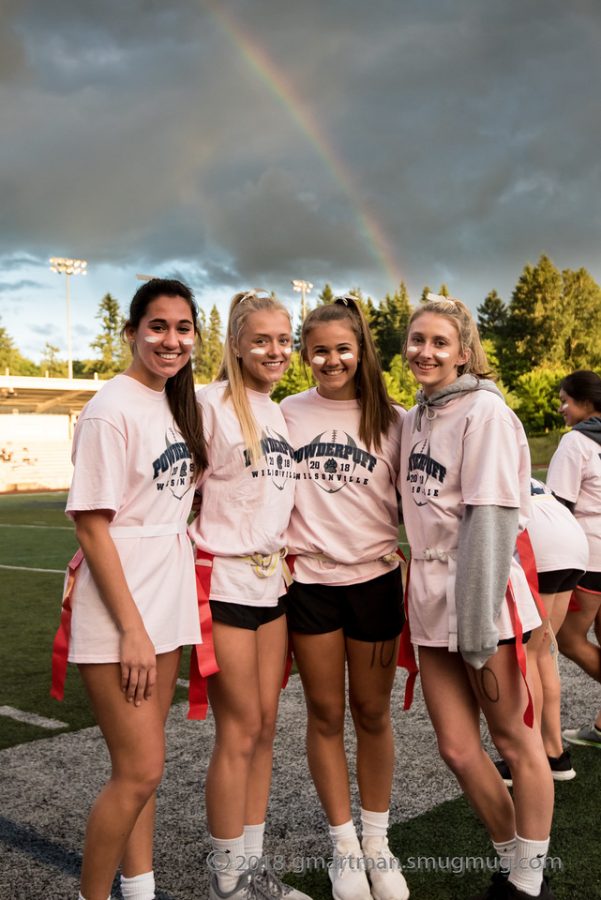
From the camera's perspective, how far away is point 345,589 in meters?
3.09

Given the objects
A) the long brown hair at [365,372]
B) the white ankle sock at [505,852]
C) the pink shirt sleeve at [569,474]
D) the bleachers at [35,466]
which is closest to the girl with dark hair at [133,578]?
the long brown hair at [365,372]

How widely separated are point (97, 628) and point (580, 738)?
2943 mm

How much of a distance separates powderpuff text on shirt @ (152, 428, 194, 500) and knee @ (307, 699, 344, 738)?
959 millimetres

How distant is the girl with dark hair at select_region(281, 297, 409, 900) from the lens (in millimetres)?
3078

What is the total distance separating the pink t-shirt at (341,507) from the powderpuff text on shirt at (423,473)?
21 centimetres

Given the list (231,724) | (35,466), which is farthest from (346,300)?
(35,466)

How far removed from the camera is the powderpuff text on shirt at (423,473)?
2.83m

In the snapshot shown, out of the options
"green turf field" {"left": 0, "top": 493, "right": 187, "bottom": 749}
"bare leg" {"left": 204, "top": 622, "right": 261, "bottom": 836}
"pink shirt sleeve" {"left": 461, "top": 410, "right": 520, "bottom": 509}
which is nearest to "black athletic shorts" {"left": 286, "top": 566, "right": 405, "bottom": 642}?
"bare leg" {"left": 204, "top": 622, "right": 261, "bottom": 836}

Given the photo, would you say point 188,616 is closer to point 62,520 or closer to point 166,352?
point 166,352

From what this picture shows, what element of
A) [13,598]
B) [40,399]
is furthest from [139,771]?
[40,399]

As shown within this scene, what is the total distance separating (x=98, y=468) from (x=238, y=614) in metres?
0.73

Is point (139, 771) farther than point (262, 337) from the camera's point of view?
No

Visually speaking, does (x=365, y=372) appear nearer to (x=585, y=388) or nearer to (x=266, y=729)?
(x=266, y=729)

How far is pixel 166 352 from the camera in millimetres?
2684
